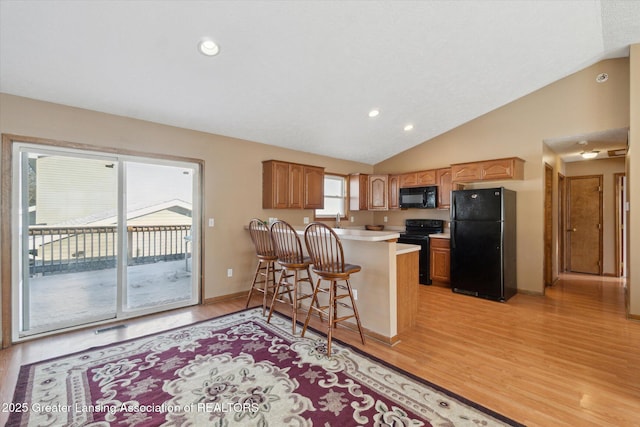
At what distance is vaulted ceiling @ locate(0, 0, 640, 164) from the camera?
2.27 meters

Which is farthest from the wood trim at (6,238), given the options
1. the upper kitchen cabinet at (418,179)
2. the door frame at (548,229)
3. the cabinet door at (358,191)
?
the door frame at (548,229)

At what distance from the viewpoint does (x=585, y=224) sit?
6031mm

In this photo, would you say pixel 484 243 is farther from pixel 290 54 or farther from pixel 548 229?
pixel 290 54

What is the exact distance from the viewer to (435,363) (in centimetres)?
243

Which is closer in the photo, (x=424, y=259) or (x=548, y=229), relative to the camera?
(x=548, y=229)

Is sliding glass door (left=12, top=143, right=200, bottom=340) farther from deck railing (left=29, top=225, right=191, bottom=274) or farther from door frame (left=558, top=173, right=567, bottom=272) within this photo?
door frame (left=558, top=173, right=567, bottom=272)

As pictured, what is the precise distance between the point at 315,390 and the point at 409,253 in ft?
5.58

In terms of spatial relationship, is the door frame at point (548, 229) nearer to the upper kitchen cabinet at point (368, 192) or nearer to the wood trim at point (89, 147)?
the upper kitchen cabinet at point (368, 192)

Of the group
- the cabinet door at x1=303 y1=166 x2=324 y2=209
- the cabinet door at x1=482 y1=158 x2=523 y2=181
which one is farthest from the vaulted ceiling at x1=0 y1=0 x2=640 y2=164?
the cabinet door at x1=482 y1=158 x2=523 y2=181

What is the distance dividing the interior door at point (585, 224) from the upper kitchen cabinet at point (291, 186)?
5469 millimetres

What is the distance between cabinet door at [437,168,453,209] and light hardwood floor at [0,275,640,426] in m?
1.86

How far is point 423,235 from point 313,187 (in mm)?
2192

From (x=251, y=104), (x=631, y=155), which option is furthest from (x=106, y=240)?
(x=631, y=155)

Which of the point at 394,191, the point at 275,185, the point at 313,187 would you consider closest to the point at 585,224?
the point at 394,191
